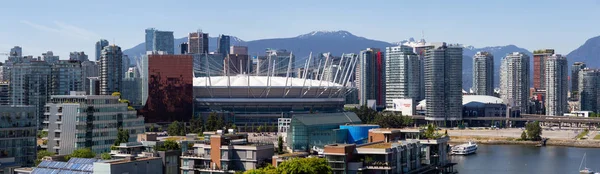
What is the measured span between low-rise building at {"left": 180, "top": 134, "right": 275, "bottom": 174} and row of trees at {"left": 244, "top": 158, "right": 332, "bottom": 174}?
2.37 m

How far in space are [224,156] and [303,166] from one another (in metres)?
4.59

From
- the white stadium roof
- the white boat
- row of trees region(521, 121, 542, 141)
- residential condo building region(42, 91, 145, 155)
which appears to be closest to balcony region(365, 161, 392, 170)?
residential condo building region(42, 91, 145, 155)

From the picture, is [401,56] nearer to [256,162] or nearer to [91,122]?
[91,122]

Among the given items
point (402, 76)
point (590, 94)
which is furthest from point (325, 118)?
point (590, 94)

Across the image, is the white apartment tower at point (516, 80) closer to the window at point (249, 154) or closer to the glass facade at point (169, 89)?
the glass facade at point (169, 89)

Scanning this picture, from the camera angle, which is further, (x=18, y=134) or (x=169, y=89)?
(x=169, y=89)

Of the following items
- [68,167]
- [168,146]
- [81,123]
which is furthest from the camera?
[81,123]

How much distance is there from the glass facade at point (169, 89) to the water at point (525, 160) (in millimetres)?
29093

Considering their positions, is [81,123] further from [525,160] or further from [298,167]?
[525,160]

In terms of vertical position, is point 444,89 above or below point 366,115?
above

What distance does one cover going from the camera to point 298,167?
1134 inches

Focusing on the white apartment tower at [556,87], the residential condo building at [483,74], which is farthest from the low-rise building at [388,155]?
the residential condo building at [483,74]

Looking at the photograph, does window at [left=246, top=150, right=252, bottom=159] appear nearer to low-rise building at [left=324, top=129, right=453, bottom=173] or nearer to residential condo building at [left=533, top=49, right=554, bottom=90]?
low-rise building at [left=324, top=129, right=453, bottom=173]

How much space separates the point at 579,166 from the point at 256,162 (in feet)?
107
